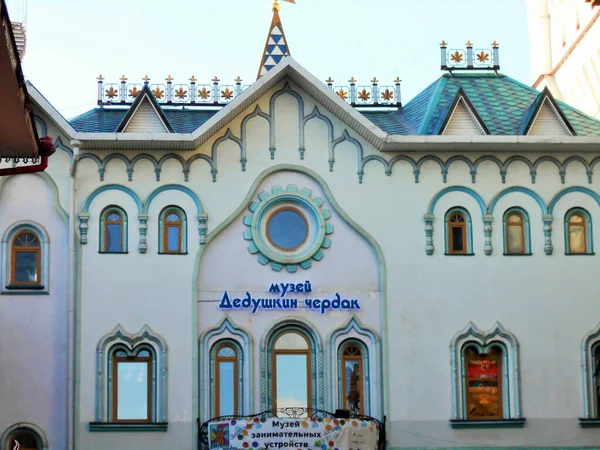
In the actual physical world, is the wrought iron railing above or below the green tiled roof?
below

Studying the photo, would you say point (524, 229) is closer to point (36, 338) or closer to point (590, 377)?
point (590, 377)

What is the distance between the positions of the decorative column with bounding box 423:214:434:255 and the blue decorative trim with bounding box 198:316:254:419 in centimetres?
486

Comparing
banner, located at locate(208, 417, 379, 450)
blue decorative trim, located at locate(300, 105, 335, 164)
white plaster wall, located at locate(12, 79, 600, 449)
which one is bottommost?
banner, located at locate(208, 417, 379, 450)

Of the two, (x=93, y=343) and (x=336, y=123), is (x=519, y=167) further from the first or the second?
(x=93, y=343)

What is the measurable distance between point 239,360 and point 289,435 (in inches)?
97.2

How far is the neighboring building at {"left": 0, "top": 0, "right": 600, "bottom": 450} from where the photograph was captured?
107 feet

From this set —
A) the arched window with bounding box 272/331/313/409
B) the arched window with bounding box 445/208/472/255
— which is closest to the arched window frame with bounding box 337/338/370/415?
the arched window with bounding box 272/331/313/409

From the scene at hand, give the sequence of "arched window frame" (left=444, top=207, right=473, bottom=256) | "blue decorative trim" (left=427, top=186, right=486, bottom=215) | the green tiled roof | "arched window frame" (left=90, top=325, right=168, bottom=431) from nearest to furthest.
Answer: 1. "arched window frame" (left=90, top=325, right=168, bottom=431)
2. "arched window frame" (left=444, top=207, right=473, bottom=256)
3. "blue decorative trim" (left=427, top=186, right=486, bottom=215)
4. the green tiled roof

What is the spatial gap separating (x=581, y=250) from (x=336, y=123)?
6838 millimetres

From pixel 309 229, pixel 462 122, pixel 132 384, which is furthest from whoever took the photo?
pixel 462 122

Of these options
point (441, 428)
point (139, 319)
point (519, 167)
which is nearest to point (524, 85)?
point (519, 167)

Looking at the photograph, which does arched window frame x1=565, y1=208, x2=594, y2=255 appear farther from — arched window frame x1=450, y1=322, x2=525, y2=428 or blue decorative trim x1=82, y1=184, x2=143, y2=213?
blue decorative trim x1=82, y1=184, x2=143, y2=213

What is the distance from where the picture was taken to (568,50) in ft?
137

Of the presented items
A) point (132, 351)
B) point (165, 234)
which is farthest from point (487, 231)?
point (132, 351)
